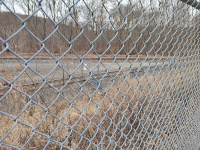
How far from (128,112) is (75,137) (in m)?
1.24

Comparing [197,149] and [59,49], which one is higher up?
[59,49]

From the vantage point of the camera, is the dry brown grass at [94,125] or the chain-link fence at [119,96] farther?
the dry brown grass at [94,125]

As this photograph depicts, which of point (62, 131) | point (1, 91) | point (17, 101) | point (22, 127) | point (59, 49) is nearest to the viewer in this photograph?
point (62, 131)

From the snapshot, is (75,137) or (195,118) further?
(195,118)

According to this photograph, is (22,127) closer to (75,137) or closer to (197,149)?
(75,137)

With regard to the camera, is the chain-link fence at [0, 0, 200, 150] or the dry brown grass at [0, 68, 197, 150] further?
the dry brown grass at [0, 68, 197, 150]

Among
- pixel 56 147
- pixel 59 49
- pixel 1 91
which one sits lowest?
pixel 56 147

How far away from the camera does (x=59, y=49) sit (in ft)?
13.9

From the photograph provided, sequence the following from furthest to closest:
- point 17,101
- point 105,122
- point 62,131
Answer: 1. point 17,101
2. point 105,122
3. point 62,131

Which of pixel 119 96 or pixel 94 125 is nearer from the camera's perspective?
pixel 94 125

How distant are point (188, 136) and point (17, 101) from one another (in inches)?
139

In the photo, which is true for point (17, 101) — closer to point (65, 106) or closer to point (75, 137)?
point (65, 106)

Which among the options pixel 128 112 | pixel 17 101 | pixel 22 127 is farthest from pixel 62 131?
pixel 17 101

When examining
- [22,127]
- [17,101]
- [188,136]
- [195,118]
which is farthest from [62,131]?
[195,118]
